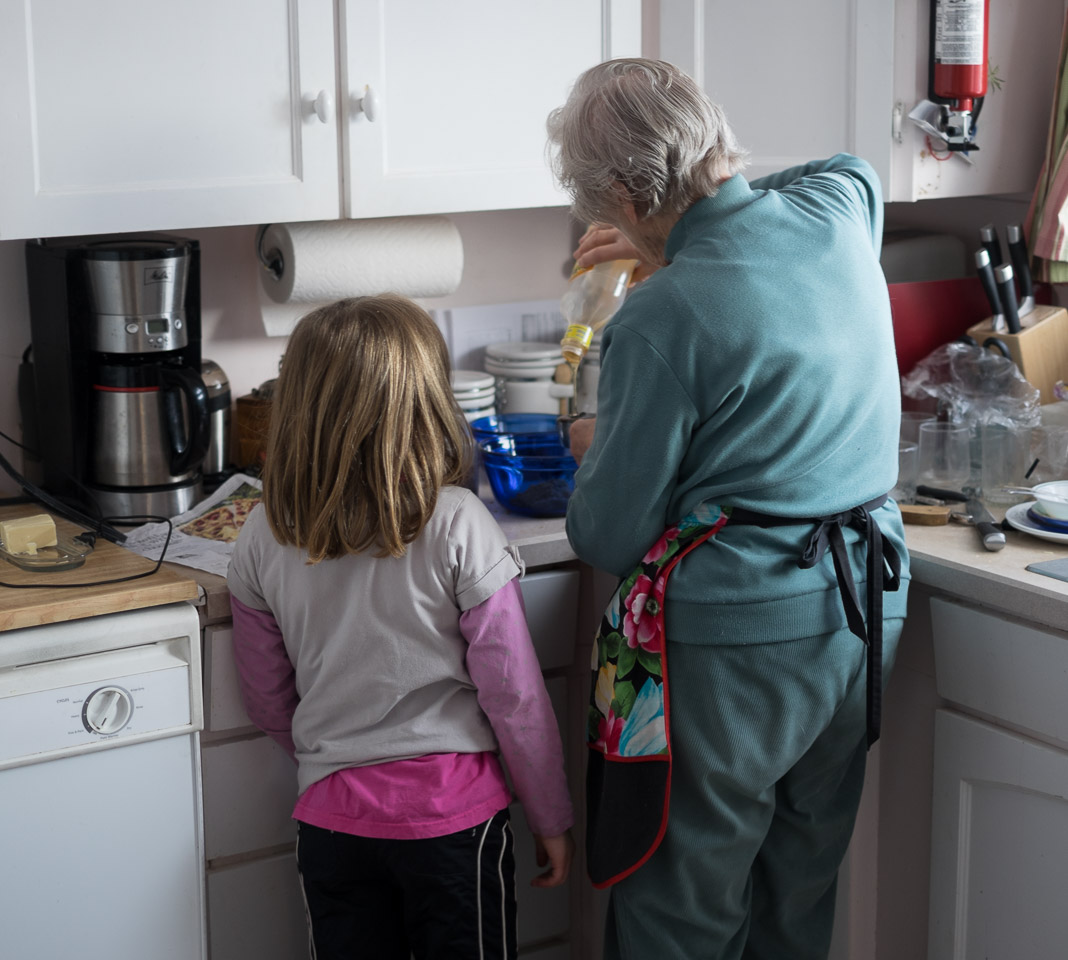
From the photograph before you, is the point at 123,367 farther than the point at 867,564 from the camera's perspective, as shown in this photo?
Yes

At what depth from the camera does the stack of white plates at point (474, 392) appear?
2.13 metres

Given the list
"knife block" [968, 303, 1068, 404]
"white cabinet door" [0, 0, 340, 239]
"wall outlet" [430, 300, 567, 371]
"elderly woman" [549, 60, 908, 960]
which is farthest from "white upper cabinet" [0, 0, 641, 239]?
"knife block" [968, 303, 1068, 404]

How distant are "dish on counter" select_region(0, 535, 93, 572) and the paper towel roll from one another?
543mm

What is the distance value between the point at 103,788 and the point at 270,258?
0.88m

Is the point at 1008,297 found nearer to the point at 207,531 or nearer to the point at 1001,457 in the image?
the point at 1001,457

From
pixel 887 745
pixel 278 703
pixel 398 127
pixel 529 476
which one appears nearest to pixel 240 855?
pixel 278 703

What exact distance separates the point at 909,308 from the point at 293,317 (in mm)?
977

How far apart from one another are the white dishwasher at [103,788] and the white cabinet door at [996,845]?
0.90m

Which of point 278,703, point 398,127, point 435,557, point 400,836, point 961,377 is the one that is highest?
point 398,127

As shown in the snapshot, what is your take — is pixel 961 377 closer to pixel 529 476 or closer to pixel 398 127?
pixel 529 476

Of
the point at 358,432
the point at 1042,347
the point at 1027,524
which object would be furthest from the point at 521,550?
the point at 1042,347

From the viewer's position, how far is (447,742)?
56.0 inches

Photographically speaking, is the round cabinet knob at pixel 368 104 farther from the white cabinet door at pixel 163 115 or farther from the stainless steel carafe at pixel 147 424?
the stainless steel carafe at pixel 147 424

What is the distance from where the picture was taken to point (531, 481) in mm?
1790
